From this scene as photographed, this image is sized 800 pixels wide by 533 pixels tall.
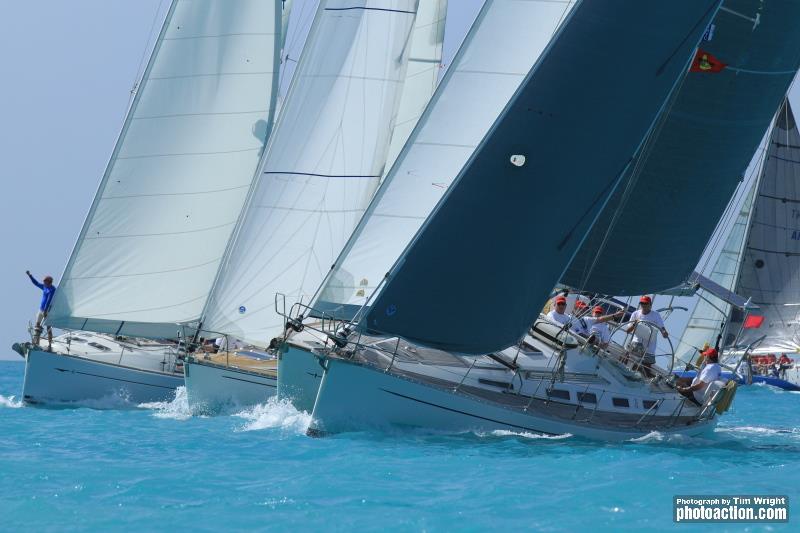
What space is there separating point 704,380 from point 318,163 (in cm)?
739

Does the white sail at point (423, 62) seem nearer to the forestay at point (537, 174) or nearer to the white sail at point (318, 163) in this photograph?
the white sail at point (318, 163)

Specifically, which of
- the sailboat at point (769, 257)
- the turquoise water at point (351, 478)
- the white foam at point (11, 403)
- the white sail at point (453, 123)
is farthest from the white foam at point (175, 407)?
the sailboat at point (769, 257)

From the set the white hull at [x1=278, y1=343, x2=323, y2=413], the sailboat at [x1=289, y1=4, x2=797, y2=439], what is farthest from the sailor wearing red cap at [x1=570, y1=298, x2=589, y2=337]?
the white hull at [x1=278, y1=343, x2=323, y2=413]

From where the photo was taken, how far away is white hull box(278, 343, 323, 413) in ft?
54.0

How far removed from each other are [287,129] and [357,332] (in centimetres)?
601

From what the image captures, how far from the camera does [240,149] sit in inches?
910

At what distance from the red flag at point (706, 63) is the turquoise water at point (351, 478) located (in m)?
5.87

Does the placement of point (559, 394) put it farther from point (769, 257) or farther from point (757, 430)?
point (769, 257)

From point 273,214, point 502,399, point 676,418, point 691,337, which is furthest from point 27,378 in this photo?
point 691,337

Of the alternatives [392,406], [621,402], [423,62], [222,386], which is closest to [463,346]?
[392,406]

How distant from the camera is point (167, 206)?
22562 millimetres

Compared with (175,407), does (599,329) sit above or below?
above

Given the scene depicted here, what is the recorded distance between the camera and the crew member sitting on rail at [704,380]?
18562 millimetres

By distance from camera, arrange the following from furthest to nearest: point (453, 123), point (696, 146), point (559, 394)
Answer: point (696, 146) < point (559, 394) < point (453, 123)
